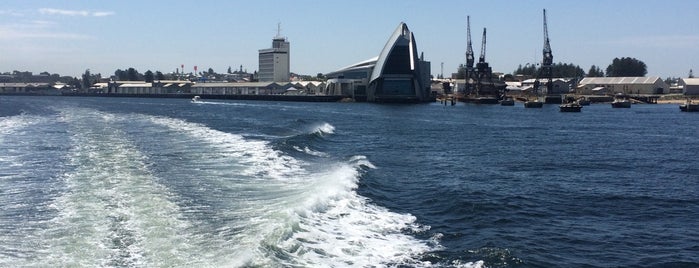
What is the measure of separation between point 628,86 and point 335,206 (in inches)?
4969

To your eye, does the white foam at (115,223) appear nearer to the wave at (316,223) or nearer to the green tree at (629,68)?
the wave at (316,223)

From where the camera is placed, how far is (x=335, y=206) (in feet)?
54.6

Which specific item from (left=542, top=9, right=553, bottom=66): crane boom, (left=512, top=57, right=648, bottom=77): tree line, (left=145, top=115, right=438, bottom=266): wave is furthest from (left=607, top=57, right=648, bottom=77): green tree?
(left=145, top=115, right=438, bottom=266): wave

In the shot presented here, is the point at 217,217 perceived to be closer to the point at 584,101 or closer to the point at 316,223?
the point at 316,223

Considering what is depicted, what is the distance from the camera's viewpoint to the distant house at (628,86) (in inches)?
5089

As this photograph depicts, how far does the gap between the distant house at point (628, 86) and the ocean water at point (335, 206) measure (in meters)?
105

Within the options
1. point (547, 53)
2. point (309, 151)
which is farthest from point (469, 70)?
point (309, 151)

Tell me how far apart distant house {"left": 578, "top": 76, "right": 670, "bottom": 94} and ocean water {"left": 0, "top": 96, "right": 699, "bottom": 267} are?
10543cm

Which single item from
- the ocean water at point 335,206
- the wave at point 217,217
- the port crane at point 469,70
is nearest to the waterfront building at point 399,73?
the port crane at point 469,70

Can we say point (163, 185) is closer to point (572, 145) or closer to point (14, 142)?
point (14, 142)

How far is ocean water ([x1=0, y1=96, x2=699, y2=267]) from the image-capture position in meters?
12.2

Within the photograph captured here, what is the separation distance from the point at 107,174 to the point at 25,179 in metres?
2.18

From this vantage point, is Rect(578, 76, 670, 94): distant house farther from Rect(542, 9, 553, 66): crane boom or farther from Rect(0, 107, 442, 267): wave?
Rect(0, 107, 442, 267): wave

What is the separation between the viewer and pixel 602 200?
1859 cm
